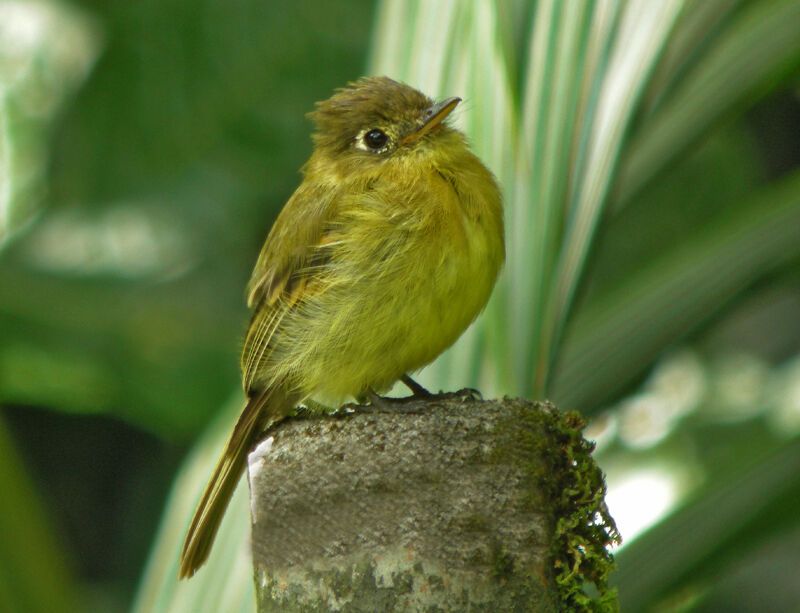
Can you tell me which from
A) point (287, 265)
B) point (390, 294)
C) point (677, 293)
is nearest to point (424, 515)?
point (390, 294)

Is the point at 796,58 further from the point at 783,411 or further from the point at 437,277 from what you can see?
the point at 783,411

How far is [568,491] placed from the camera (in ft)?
5.26

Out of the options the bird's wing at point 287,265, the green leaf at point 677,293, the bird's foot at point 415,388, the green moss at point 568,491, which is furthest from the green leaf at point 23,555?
the green moss at point 568,491

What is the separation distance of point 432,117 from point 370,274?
469 mm

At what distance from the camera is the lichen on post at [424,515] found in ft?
4.56

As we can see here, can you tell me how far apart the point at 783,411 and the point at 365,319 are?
1784 mm

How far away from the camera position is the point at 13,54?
221 inches

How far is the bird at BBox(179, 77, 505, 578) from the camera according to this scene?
245 cm

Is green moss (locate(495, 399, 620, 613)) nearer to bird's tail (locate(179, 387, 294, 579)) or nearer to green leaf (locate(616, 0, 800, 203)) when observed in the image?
green leaf (locate(616, 0, 800, 203))

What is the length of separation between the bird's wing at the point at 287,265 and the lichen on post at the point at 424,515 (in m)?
1.09

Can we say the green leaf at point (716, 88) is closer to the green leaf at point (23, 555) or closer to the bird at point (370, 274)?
the bird at point (370, 274)

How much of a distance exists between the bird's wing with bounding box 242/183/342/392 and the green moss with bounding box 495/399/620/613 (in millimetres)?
1110

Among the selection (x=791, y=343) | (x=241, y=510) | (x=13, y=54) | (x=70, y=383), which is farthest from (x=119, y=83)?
(x=241, y=510)

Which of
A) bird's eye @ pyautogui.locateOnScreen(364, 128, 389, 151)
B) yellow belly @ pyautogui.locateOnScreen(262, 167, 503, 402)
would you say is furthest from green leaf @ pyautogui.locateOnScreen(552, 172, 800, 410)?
bird's eye @ pyautogui.locateOnScreen(364, 128, 389, 151)
